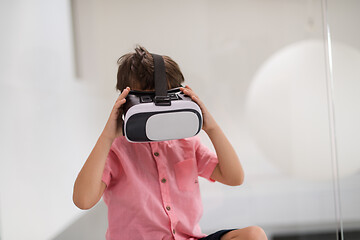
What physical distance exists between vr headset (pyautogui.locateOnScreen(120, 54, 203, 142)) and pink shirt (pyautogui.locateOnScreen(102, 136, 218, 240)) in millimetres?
121

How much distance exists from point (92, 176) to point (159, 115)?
0.21m

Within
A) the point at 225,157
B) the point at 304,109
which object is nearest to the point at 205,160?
the point at 225,157

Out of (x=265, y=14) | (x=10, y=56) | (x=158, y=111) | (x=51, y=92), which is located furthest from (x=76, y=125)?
(x=265, y=14)

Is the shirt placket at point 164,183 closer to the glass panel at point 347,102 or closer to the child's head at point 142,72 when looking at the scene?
the child's head at point 142,72

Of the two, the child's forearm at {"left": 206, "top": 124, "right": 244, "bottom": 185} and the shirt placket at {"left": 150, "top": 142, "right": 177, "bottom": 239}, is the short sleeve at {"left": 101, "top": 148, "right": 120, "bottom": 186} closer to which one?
the shirt placket at {"left": 150, "top": 142, "right": 177, "bottom": 239}

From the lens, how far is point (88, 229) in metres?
1.19

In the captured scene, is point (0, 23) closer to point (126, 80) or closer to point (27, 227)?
point (126, 80)

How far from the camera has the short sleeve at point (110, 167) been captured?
937 mm

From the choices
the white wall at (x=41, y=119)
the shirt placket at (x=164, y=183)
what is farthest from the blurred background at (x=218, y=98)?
the shirt placket at (x=164, y=183)

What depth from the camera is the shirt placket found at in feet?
3.10

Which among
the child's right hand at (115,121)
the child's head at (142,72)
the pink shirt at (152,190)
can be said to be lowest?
the pink shirt at (152,190)

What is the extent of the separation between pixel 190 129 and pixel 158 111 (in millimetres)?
86

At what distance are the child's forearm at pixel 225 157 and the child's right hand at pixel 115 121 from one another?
23 cm

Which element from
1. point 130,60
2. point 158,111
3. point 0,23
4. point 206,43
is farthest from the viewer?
point 206,43
